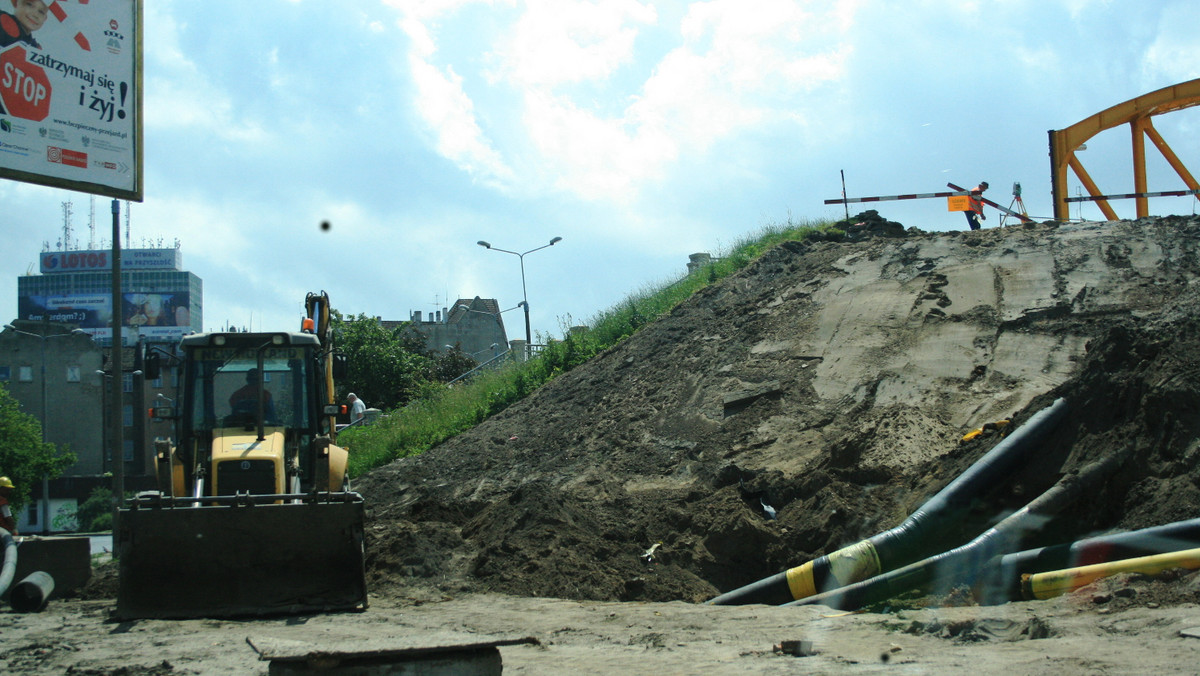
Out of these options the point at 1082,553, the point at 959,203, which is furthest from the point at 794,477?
the point at 959,203

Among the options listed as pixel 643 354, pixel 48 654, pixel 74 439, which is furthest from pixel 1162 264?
pixel 74 439

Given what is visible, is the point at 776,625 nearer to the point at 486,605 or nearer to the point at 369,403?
the point at 486,605

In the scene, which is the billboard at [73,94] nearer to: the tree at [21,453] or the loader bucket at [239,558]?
the loader bucket at [239,558]

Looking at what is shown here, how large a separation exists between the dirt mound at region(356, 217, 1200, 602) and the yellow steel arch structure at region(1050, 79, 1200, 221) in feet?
8.32

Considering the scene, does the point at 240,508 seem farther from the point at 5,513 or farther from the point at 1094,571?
the point at 1094,571

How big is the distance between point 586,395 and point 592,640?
1182cm

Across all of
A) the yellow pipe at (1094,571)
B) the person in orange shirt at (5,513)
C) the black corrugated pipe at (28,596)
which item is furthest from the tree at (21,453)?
the yellow pipe at (1094,571)

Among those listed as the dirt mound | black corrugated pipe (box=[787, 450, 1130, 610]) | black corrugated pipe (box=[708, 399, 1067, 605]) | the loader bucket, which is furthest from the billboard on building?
black corrugated pipe (box=[787, 450, 1130, 610])

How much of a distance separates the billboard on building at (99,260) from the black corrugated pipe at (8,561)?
3467 inches

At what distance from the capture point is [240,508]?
8062 mm

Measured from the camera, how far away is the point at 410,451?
20.9 metres

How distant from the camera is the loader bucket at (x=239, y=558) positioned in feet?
25.8

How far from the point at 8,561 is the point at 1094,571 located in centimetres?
948

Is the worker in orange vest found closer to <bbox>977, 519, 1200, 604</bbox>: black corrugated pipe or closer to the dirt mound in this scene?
the dirt mound
